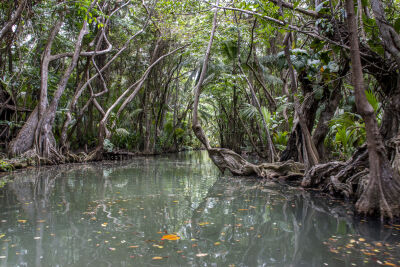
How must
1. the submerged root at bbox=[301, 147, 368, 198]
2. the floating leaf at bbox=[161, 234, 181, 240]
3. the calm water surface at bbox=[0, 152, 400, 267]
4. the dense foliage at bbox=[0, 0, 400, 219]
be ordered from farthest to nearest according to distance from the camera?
the dense foliage at bbox=[0, 0, 400, 219] < the submerged root at bbox=[301, 147, 368, 198] < the floating leaf at bbox=[161, 234, 181, 240] < the calm water surface at bbox=[0, 152, 400, 267]

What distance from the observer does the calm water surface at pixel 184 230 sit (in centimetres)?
279

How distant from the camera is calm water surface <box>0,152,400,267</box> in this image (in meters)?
2.79

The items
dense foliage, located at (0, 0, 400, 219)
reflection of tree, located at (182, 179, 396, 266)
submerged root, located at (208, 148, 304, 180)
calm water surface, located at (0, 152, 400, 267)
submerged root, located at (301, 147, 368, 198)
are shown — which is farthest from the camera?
submerged root, located at (208, 148, 304, 180)

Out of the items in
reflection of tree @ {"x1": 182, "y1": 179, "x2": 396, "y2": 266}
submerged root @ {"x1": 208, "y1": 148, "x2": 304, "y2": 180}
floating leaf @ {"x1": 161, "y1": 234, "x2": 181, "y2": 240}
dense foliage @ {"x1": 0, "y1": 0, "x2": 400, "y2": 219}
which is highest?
dense foliage @ {"x1": 0, "y1": 0, "x2": 400, "y2": 219}

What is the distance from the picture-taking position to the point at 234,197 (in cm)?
580

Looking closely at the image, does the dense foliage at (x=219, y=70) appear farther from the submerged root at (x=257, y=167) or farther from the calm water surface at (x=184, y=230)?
the calm water surface at (x=184, y=230)

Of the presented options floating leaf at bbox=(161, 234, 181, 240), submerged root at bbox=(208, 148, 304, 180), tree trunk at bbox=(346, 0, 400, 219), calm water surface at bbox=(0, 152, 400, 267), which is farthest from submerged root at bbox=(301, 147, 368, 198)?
floating leaf at bbox=(161, 234, 181, 240)

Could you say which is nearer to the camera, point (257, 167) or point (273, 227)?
point (273, 227)

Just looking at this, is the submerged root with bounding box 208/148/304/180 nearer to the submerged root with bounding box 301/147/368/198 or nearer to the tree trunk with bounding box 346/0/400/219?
the submerged root with bounding box 301/147/368/198

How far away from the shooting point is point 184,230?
362cm

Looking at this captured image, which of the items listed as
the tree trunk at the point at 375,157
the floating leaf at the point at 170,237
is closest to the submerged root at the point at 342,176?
the tree trunk at the point at 375,157

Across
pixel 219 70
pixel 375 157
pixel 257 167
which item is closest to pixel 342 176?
pixel 375 157

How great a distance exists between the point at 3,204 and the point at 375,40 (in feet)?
23.5

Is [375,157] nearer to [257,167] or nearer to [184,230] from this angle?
[184,230]
